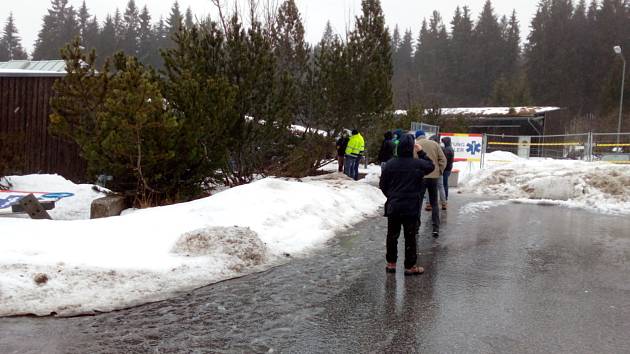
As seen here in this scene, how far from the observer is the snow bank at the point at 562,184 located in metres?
13.2

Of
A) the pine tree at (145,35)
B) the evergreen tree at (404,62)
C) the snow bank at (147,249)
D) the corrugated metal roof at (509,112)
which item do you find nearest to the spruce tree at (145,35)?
the pine tree at (145,35)

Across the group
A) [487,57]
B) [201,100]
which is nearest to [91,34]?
[487,57]

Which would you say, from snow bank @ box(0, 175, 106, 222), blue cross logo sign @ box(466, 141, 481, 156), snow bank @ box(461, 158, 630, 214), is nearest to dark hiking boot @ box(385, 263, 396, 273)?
snow bank @ box(0, 175, 106, 222)

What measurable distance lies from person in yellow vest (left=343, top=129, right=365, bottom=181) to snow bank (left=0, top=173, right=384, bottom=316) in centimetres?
650

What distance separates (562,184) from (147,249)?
12.3 metres

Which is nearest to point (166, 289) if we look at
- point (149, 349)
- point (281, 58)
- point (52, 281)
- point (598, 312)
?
point (52, 281)

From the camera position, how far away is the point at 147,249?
20.4 ft

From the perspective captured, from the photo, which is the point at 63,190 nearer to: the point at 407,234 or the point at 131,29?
the point at 407,234

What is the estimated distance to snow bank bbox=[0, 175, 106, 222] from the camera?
1089 centimetres

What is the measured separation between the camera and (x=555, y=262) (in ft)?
22.4

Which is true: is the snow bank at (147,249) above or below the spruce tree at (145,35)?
below

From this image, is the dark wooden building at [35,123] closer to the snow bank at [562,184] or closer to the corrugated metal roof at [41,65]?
the corrugated metal roof at [41,65]

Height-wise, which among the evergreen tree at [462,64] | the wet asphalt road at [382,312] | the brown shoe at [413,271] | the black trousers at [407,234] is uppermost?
the evergreen tree at [462,64]

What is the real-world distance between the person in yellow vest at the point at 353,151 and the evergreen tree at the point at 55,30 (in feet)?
206
